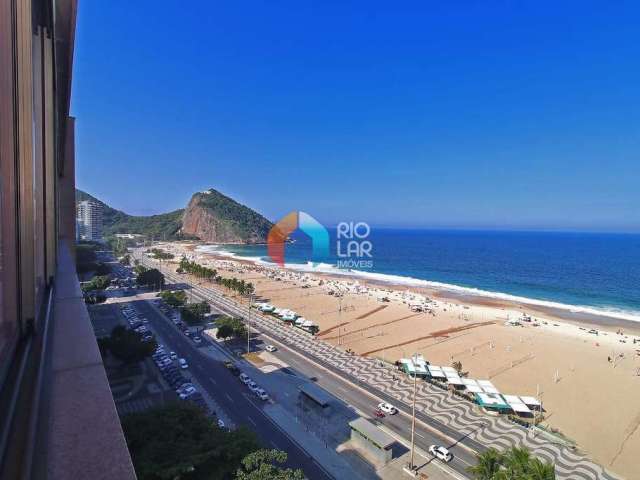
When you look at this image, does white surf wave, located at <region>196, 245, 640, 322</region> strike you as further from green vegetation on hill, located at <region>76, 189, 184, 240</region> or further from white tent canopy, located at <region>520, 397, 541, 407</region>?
green vegetation on hill, located at <region>76, 189, 184, 240</region>

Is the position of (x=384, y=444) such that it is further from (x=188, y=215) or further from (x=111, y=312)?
(x=188, y=215)

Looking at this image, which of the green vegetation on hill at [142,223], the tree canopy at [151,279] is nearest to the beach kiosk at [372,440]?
the tree canopy at [151,279]

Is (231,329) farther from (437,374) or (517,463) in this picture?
(517,463)

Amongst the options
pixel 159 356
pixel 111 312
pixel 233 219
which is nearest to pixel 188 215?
pixel 233 219

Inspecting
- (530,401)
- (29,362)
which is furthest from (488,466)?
(29,362)

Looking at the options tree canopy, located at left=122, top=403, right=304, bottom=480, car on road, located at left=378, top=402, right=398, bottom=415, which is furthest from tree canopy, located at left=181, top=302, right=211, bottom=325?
tree canopy, located at left=122, top=403, right=304, bottom=480

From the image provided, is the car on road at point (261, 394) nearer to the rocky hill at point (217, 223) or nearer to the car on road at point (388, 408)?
the car on road at point (388, 408)

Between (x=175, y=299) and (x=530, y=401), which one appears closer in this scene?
(x=530, y=401)
